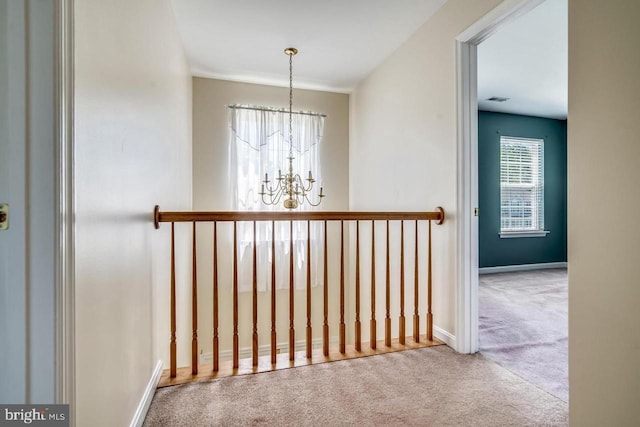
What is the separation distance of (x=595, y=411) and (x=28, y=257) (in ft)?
6.24

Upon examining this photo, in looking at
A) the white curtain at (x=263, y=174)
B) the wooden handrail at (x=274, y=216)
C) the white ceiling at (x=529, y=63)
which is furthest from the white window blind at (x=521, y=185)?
the wooden handrail at (x=274, y=216)

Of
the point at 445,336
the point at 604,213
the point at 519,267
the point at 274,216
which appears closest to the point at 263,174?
the point at 274,216

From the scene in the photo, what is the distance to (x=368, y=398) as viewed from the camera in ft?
5.03

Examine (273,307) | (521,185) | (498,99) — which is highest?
(498,99)

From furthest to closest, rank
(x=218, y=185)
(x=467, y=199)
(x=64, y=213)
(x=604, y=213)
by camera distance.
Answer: (x=218, y=185)
(x=467, y=199)
(x=604, y=213)
(x=64, y=213)

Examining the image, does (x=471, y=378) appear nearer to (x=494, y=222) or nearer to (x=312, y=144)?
(x=312, y=144)

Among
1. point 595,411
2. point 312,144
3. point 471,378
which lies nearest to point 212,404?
point 471,378

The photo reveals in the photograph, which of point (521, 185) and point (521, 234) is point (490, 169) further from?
point (521, 234)

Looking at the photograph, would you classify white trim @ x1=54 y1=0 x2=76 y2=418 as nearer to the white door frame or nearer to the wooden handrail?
the wooden handrail

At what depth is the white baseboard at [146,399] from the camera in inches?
51.9

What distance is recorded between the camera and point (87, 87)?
0.94m

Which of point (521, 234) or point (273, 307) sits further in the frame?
point (521, 234)

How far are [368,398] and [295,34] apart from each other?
105 inches

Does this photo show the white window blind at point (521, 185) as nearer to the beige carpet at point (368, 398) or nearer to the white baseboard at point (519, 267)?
the white baseboard at point (519, 267)
